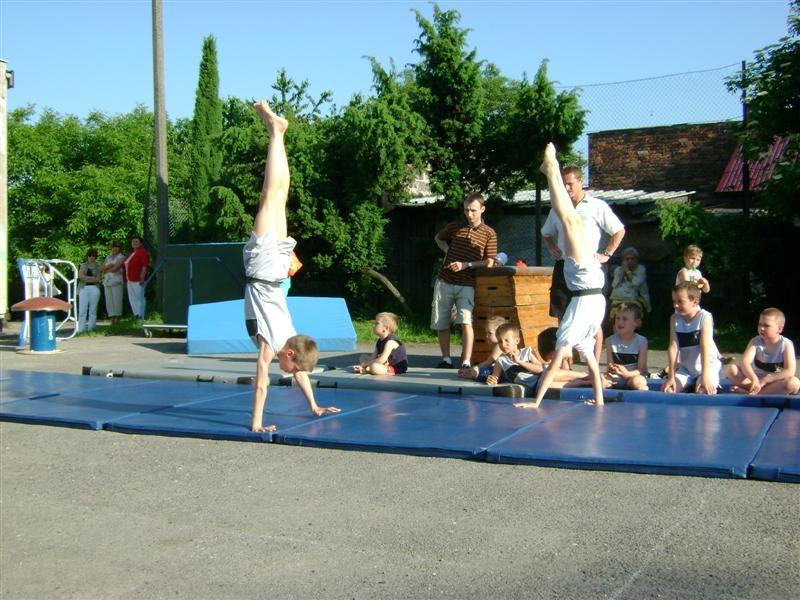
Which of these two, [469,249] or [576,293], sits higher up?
[469,249]

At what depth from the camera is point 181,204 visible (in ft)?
70.8

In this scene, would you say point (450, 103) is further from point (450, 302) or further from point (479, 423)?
point (479, 423)

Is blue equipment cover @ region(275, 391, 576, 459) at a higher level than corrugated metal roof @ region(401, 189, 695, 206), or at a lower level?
lower

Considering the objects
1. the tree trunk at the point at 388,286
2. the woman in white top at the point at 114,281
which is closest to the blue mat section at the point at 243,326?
the tree trunk at the point at 388,286

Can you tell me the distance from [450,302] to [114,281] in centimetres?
924

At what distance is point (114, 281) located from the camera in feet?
57.0

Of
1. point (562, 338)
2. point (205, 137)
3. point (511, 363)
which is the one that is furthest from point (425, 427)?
point (205, 137)

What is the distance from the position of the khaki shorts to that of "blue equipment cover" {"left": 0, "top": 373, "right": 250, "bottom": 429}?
2.41m

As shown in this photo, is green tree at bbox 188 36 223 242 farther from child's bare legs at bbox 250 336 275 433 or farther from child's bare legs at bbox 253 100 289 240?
child's bare legs at bbox 250 336 275 433

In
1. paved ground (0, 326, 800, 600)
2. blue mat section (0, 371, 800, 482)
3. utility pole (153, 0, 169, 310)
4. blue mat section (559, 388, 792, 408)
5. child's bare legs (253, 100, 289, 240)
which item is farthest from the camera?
utility pole (153, 0, 169, 310)

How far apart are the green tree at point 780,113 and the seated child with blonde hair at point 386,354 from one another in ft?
20.7

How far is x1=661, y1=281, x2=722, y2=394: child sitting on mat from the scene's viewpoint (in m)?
7.70

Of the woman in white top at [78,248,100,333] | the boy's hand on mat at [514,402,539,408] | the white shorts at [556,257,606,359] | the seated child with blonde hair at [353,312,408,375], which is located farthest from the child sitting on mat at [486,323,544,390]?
the woman in white top at [78,248,100,333]

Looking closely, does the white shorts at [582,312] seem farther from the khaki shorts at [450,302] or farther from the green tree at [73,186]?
the green tree at [73,186]
